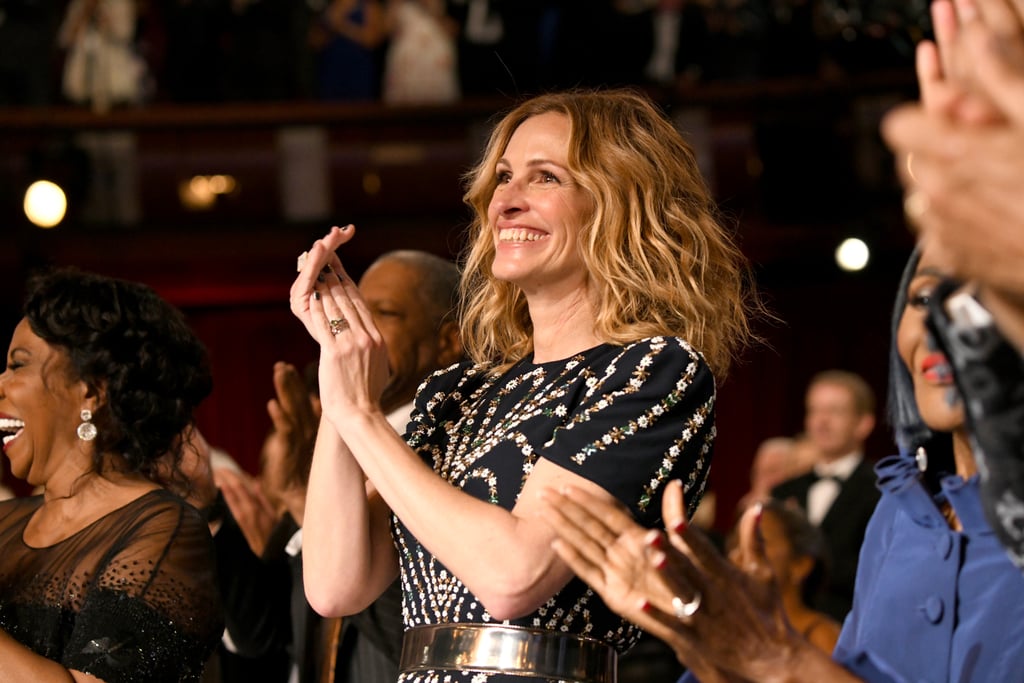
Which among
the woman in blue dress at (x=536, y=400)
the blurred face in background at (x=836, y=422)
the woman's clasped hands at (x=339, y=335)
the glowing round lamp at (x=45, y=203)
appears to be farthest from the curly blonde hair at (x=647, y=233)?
the glowing round lamp at (x=45, y=203)

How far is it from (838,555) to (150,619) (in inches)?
140

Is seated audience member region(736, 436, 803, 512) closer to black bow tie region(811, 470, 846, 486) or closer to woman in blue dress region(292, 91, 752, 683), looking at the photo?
black bow tie region(811, 470, 846, 486)

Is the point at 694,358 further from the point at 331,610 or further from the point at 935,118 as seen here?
the point at 935,118

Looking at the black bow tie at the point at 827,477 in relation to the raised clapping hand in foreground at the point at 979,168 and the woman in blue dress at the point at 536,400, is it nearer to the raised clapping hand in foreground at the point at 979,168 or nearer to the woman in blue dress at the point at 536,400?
the woman in blue dress at the point at 536,400

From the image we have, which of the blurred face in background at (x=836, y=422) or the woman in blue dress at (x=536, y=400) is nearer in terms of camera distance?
the woman in blue dress at (x=536, y=400)

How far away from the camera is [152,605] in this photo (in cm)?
227

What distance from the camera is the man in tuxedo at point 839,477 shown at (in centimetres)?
542

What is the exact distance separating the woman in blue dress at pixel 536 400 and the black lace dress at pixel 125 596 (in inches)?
9.9

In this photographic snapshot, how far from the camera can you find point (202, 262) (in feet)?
30.3

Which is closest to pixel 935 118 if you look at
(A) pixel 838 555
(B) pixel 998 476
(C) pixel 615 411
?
(B) pixel 998 476

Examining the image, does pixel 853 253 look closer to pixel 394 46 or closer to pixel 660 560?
pixel 394 46

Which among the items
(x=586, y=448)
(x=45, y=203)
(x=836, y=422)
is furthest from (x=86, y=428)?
(x=45, y=203)

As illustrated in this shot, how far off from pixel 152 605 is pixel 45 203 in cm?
698

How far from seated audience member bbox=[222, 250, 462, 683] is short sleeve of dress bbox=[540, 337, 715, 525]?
33.6 inches
